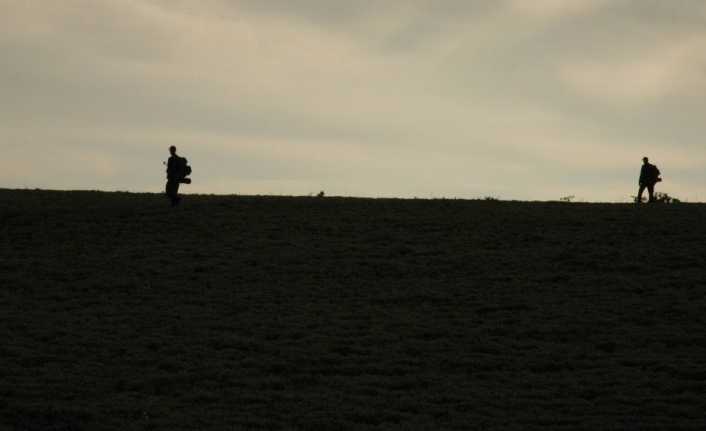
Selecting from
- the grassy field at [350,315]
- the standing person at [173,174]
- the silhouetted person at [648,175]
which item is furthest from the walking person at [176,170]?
the silhouetted person at [648,175]

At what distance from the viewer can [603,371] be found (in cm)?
2072

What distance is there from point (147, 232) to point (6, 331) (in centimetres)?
1327

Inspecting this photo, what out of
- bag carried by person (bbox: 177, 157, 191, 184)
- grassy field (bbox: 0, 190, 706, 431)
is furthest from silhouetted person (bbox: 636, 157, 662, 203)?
bag carried by person (bbox: 177, 157, 191, 184)

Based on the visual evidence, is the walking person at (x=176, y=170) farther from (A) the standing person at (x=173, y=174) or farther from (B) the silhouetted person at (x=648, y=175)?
(B) the silhouetted person at (x=648, y=175)

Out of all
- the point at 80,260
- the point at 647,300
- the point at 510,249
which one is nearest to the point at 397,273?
the point at 510,249

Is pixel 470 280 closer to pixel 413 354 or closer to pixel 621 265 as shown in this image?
pixel 621 265

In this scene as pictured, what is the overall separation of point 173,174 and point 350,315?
1480 cm

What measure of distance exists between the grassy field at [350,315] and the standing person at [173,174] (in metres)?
1.26

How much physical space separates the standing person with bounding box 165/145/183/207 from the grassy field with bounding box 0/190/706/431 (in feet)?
4.13

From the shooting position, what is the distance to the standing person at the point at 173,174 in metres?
37.8

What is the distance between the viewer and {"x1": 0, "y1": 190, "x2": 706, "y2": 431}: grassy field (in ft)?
59.7

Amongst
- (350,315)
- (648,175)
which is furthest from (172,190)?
(648,175)

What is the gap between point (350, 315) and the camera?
25844mm

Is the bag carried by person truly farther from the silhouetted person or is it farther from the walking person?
the silhouetted person
